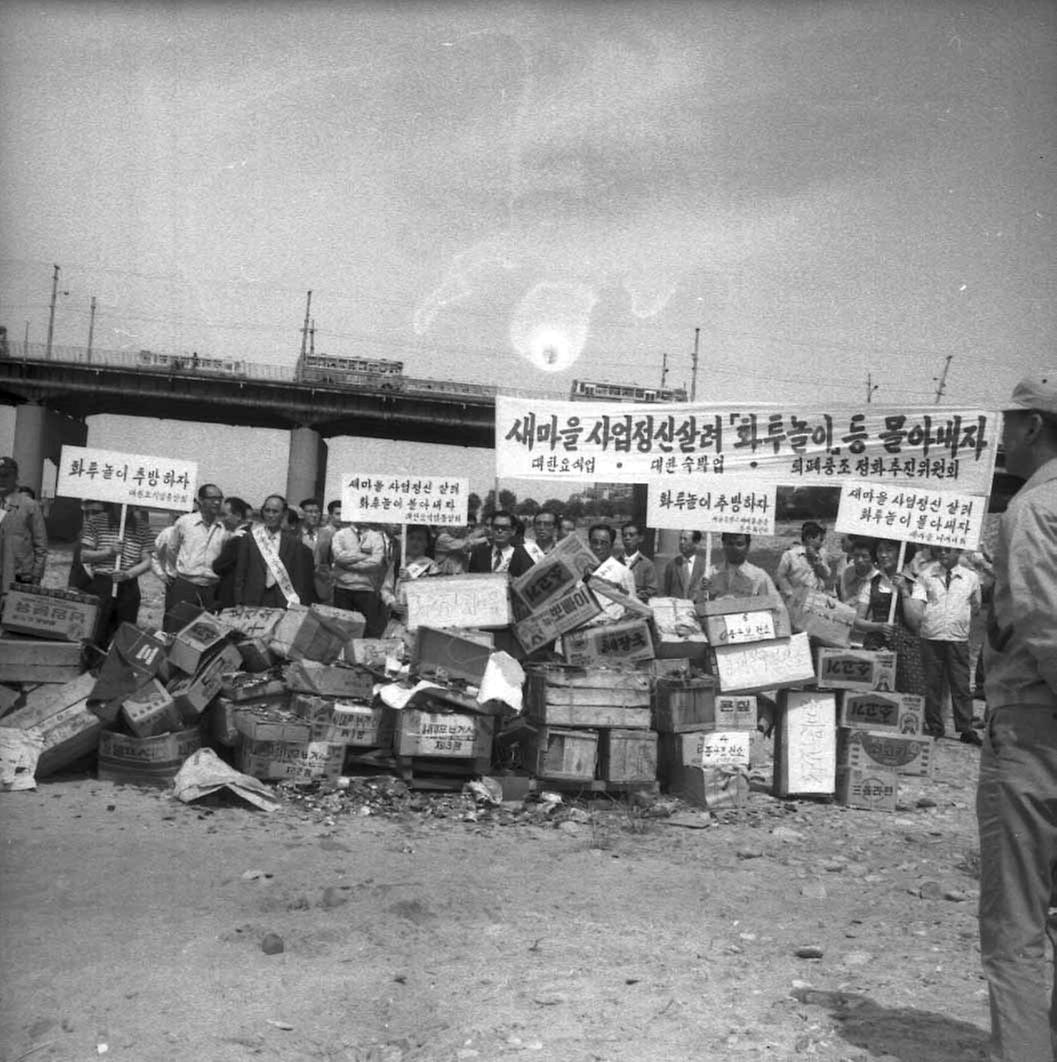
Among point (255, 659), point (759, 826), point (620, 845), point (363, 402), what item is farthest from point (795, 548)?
point (363, 402)

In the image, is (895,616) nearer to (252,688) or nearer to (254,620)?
(254,620)

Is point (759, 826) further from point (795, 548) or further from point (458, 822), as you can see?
point (795, 548)

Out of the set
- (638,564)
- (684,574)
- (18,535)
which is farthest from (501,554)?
(18,535)

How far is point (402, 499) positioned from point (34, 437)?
1351 inches

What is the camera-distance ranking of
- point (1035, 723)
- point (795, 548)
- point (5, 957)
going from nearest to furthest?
point (1035, 723), point (5, 957), point (795, 548)

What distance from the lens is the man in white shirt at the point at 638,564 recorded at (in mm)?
10945

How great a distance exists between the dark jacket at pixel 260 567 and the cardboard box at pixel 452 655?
2.79 meters

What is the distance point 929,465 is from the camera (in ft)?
30.5

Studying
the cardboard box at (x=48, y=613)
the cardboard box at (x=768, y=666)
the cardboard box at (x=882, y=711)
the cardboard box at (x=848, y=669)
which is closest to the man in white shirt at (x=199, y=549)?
the cardboard box at (x=48, y=613)

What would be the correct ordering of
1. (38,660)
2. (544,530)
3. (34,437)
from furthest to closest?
(34,437) < (544,530) < (38,660)

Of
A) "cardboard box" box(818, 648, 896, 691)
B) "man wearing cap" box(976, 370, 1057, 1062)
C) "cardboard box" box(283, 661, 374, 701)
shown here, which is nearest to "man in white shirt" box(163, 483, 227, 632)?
"cardboard box" box(283, 661, 374, 701)

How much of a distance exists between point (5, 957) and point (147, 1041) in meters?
1.05

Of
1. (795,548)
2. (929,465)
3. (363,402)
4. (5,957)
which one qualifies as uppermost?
(363,402)

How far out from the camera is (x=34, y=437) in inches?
1574
